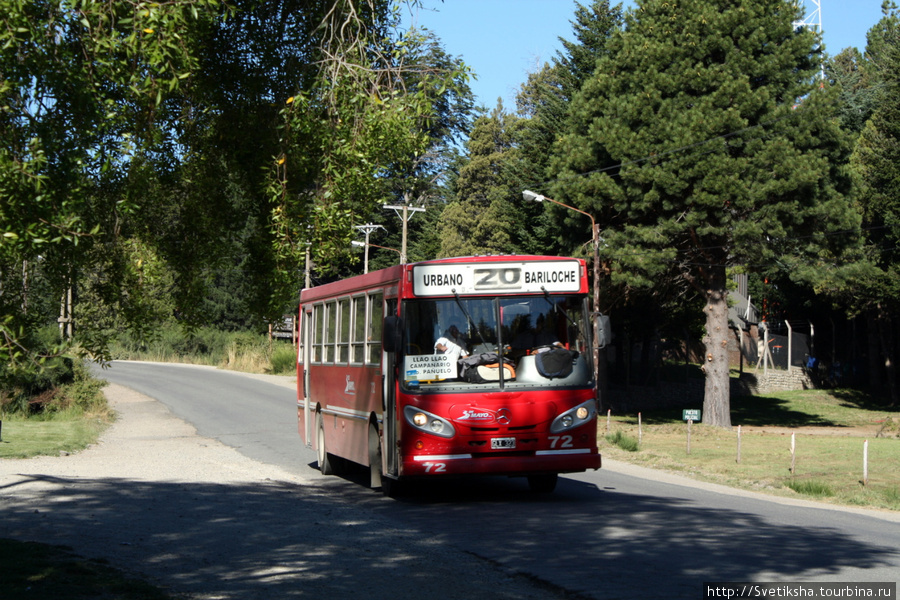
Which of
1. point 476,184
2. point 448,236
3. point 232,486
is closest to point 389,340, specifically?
point 232,486

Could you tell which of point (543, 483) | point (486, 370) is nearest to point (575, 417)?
point (486, 370)

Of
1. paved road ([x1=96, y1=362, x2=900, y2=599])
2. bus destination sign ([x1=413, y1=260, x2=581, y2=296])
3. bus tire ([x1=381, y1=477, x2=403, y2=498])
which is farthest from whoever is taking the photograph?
bus tire ([x1=381, y1=477, x2=403, y2=498])

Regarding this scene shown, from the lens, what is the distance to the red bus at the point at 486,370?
12148mm

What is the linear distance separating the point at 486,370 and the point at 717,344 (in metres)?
24.3

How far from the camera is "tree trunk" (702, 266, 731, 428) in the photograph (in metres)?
34.8

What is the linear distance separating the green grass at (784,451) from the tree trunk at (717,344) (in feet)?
3.58

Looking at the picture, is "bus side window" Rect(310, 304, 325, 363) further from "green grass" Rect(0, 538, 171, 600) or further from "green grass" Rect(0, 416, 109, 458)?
"green grass" Rect(0, 538, 171, 600)

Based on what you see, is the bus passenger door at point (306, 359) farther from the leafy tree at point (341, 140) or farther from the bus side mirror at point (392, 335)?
the leafy tree at point (341, 140)

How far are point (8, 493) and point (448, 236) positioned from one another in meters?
56.1

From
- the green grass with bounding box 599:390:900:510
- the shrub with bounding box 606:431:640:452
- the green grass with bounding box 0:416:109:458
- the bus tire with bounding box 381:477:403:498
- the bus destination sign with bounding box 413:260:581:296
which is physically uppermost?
the bus destination sign with bounding box 413:260:581:296

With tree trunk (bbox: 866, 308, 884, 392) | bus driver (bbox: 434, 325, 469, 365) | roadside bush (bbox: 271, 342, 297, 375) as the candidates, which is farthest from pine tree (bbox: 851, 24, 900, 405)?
bus driver (bbox: 434, 325, 469, 365)

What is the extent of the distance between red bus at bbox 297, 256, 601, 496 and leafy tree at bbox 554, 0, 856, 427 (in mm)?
20882

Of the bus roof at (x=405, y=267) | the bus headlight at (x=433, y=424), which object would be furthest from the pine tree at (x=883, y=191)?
the bus headlight at (x=433, y=424)

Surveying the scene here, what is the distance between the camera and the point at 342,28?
773cm
